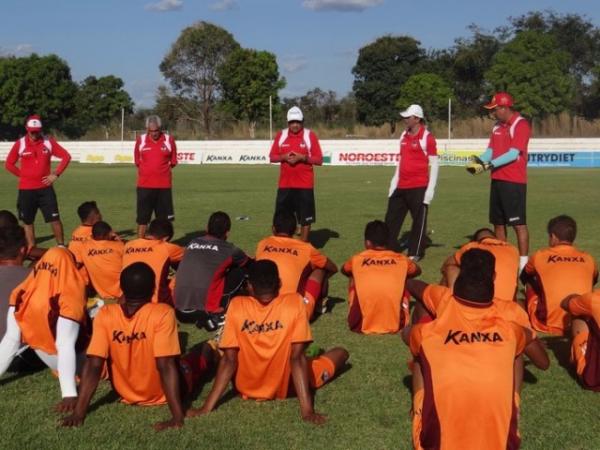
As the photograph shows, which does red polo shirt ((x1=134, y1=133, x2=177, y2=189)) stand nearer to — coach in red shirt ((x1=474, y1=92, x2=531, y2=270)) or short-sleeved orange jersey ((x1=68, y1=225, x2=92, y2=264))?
short-sleeved orange jersey ((x1=68, y1=225, x2=92, y2=264))

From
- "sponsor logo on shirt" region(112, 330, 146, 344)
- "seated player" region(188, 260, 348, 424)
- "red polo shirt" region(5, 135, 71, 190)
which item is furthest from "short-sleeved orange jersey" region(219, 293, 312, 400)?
"red polo shirt" region(5, 135, 71, 190)

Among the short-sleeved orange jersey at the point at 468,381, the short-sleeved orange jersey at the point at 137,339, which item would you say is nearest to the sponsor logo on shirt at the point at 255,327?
the short-sleeved orange jersey at the point at 137,339

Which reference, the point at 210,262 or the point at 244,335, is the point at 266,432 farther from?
the point at 210,262

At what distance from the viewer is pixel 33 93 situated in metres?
70.1

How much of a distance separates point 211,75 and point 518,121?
6796 centimetres

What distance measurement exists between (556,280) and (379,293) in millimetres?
1558

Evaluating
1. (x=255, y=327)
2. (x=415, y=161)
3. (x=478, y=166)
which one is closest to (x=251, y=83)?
(x=415, y=161)

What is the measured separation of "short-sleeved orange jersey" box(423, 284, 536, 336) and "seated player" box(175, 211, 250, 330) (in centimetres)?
267

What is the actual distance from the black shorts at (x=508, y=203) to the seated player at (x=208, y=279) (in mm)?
3959

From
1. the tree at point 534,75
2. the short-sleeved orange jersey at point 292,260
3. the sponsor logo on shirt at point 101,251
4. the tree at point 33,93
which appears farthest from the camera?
the tree at point 33,93

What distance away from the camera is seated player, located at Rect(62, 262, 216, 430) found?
4605mm

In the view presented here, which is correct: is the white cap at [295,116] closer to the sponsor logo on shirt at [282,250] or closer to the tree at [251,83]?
the sponsor logo on shirt at [282,250]

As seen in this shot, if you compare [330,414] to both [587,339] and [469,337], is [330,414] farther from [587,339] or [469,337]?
[587,339]

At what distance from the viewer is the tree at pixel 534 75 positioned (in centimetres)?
5578
